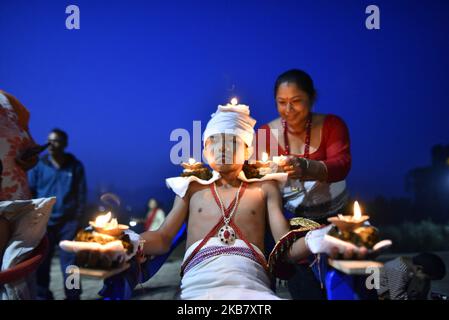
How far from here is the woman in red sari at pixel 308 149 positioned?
2666 mm

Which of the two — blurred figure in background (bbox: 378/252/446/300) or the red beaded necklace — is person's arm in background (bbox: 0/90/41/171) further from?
blurred figure in background (bbox: 378/252/446/300)

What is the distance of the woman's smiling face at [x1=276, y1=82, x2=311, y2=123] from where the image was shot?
276cm

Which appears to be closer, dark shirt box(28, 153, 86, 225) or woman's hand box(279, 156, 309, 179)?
woman's hand box(279, 156, 309, 179)

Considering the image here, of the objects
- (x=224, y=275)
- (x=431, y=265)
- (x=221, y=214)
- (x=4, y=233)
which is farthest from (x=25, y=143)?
(x=431, y=265)

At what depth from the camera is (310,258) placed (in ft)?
7.15

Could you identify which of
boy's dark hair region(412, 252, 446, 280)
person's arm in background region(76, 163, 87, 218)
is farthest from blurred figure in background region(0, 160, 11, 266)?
boy's dark hair region(412, 252, 446, 280)

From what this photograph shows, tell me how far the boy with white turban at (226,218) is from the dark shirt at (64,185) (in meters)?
2.88

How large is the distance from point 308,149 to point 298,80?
55 cm

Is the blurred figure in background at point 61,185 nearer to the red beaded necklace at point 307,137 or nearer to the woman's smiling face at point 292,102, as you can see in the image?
the red beaded necklace at point 307,137

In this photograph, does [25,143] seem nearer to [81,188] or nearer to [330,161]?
[330,161]

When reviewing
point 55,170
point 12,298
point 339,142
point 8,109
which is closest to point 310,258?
point 339,142

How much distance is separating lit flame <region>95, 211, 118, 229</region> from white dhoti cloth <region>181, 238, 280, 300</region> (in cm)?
A: 60

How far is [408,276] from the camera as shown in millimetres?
3299
